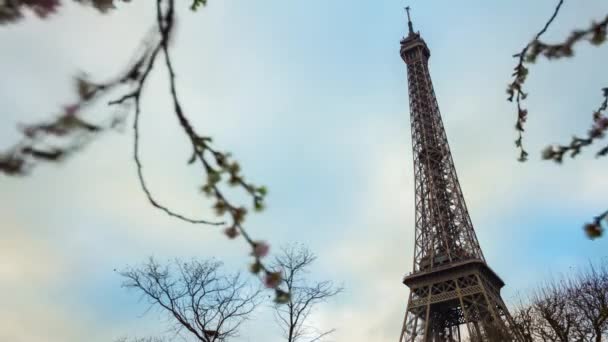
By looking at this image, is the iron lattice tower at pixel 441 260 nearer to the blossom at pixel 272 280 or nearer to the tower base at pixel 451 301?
the tower base at pixel 451 301

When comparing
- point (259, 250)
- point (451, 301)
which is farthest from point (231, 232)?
point (451, 301)

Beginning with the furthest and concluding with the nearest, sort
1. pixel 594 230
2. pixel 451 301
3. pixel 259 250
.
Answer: pixel 451 301 → pixel 594 230 → pixel 259 250

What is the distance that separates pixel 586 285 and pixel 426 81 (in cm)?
2879

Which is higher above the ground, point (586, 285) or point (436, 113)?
point (436, 113)

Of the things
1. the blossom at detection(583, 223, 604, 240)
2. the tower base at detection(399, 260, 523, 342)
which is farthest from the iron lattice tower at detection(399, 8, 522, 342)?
the blossom at detection(583, 223, 604, 240)

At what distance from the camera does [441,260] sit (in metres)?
36.0

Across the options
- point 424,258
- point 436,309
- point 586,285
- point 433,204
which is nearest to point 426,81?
point 433,204

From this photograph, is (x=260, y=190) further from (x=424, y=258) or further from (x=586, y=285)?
(x=424, y=258)

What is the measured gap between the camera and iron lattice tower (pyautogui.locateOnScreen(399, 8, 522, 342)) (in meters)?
31.8

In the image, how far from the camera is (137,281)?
49.7 feet

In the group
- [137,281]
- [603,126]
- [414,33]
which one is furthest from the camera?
[414,33]

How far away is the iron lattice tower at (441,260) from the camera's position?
104ft

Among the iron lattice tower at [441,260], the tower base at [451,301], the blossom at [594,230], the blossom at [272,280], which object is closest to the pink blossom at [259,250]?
the blossom at [272,280]

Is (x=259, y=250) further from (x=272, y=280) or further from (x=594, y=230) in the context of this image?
(x=594, y=230)
